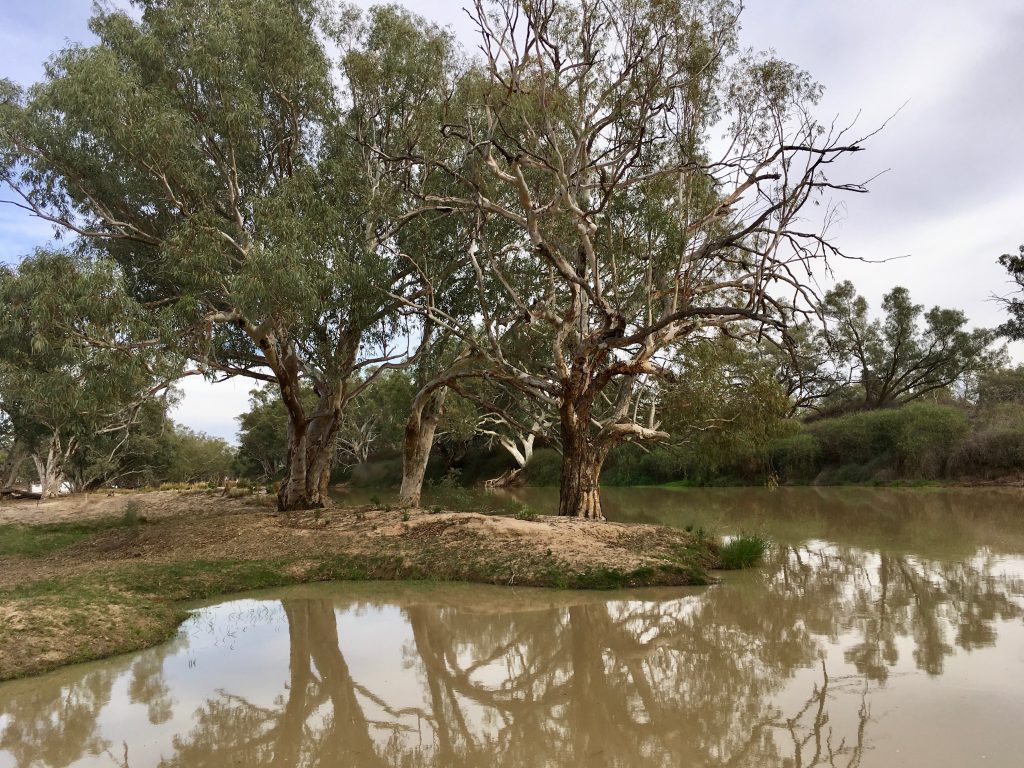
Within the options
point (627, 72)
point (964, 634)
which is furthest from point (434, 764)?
point (627, 72)

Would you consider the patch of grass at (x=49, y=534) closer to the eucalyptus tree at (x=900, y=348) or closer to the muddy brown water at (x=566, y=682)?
the muddy brown water at (x=566, y=682)

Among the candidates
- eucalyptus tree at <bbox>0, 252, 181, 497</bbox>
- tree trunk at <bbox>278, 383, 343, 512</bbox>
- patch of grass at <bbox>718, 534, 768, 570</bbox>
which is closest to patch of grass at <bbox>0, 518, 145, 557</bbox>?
eucalyptus tree at <bbox>0, 252, 181, 497</bbox>

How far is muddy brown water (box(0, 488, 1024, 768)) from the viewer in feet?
14.8

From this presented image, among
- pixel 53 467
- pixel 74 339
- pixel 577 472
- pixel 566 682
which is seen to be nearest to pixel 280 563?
pixel 74 339

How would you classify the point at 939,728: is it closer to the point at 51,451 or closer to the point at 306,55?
the point at 306,55

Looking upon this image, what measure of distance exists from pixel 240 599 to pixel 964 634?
8.39 m

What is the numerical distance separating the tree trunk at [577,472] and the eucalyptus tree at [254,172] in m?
4.78

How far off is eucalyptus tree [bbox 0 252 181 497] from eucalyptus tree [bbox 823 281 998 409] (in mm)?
34242

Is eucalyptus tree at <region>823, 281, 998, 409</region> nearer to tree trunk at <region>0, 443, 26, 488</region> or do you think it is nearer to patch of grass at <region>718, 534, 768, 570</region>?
patch of grass at <region>718, 534, 768, 570</region>

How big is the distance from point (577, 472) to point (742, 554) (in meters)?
3.89

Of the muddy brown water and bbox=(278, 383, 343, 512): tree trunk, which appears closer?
the muddy brown water

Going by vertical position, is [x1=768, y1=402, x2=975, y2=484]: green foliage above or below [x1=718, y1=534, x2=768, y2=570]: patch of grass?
above

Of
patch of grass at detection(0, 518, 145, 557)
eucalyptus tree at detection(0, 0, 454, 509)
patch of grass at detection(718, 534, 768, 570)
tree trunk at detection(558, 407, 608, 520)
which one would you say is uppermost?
eucalyptus tree at detection(0, 0, 454, 509)

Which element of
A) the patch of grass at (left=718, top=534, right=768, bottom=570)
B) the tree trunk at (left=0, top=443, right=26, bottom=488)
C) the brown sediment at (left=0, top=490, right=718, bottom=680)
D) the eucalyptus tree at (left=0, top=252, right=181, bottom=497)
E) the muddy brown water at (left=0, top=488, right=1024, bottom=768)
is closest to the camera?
the muddy brown water at (left=0, top=488, right=1024, bottom=768)
